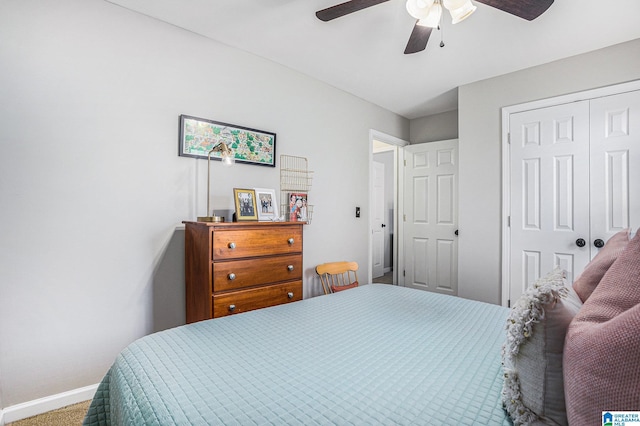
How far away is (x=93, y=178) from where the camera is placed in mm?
2023

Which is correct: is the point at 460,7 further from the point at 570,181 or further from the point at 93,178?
the point at 93,178

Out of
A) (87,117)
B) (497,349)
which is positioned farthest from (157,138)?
(497,349)

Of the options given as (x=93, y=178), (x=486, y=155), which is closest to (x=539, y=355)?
(x=93, y=178)

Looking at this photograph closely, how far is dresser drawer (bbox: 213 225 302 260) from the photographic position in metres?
2.08

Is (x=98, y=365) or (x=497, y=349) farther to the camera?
(x=98, y=365)

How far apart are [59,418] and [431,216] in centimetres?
392

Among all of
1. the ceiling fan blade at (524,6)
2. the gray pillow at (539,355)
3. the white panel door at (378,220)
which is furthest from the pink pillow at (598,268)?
the white panel door at (378,220)

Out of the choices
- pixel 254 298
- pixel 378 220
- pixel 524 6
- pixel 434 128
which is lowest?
pixel 254 298

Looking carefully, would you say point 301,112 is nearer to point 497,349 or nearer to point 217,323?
point 217,323

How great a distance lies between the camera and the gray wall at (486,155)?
2.91 metres

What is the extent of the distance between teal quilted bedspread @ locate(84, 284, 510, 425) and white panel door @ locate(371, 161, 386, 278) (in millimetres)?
4027

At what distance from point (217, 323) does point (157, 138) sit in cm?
147

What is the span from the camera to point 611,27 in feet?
7.73

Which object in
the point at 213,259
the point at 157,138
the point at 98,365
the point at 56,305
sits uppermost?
the point at 157,138
